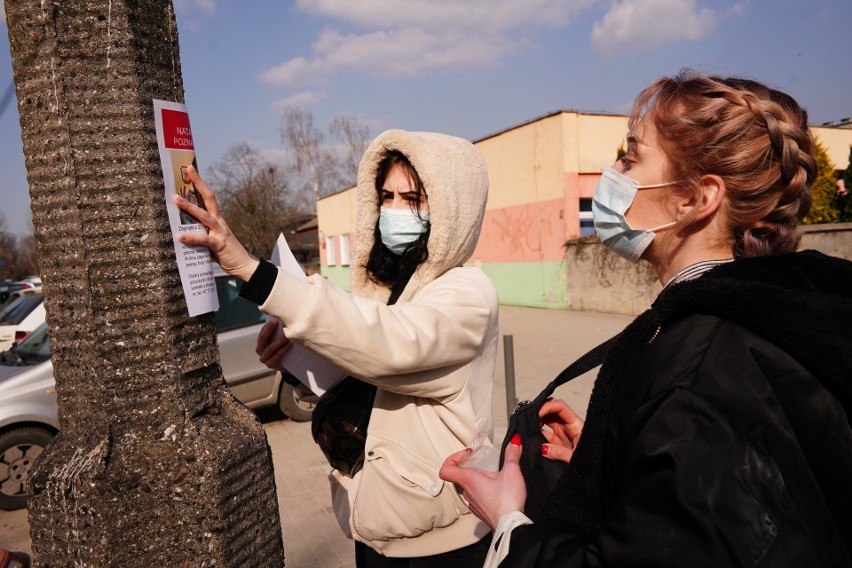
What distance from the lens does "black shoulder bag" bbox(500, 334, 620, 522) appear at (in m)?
1.39

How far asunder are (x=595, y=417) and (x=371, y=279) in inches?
55.8

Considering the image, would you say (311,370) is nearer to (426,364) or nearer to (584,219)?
(426,364)

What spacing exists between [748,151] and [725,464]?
0.68 metres

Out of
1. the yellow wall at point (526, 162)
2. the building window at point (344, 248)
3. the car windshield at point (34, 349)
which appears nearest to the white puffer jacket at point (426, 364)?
the car windshield at point (34, 349)

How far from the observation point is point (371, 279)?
98.0 inches

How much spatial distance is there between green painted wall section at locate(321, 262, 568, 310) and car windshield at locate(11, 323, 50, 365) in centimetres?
1034

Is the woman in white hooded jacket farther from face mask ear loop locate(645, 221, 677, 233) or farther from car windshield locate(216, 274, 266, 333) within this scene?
car windshield locate(216, 274, 266, 333)

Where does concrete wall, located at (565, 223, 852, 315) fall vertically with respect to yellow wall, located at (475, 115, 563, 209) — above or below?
below

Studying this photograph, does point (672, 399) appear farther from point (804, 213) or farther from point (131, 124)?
point (131, 124)

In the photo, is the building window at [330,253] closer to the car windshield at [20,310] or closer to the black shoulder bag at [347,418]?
the car windshield at [20,310]

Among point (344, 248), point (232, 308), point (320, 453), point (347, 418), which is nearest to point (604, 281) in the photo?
point (320, 453)

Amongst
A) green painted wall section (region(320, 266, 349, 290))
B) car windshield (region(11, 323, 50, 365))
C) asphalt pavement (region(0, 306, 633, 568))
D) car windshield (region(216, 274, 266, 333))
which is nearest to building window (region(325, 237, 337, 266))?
green painted wall section (region(320, 266, 349, 290))

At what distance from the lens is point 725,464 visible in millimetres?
966

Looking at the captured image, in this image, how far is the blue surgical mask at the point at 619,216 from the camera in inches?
61.2
